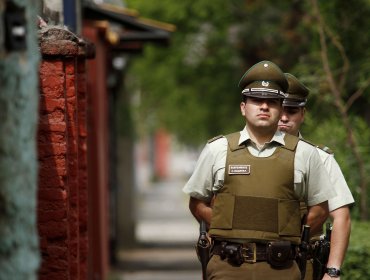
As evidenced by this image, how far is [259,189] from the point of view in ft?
22.8

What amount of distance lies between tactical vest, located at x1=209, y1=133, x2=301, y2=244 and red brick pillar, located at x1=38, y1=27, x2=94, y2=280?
0.95 metres

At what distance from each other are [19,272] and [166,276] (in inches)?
545

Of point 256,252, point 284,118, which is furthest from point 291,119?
point 256,252

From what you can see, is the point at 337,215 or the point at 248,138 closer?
the point at 248,138

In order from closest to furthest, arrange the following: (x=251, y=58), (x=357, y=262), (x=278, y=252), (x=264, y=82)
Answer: (x=278, y=252)
(x=264, y=82)
(x=357, y=262)
(x=251, y=58)

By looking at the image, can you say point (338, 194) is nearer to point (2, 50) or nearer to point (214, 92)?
point (2, 50)

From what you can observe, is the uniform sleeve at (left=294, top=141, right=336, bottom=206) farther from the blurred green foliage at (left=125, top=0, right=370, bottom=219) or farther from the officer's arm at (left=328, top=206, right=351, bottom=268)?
the blurred green foliage at (left=125, top=0, right=370, bottom=219)

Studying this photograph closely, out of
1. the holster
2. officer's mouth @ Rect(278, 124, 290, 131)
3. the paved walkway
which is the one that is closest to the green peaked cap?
the holster

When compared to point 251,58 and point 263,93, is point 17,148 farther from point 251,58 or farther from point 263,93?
point 251,58

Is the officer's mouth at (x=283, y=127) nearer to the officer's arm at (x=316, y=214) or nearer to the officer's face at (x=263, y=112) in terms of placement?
the officer's arm at (x=316, y=214)

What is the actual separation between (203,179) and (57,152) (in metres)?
0.87

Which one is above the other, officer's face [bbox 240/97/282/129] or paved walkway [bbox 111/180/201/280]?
officer's face [bbox 240/97/282/129]

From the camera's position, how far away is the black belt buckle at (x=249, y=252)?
6.97 meters

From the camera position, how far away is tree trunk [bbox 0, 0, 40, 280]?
4465mm
